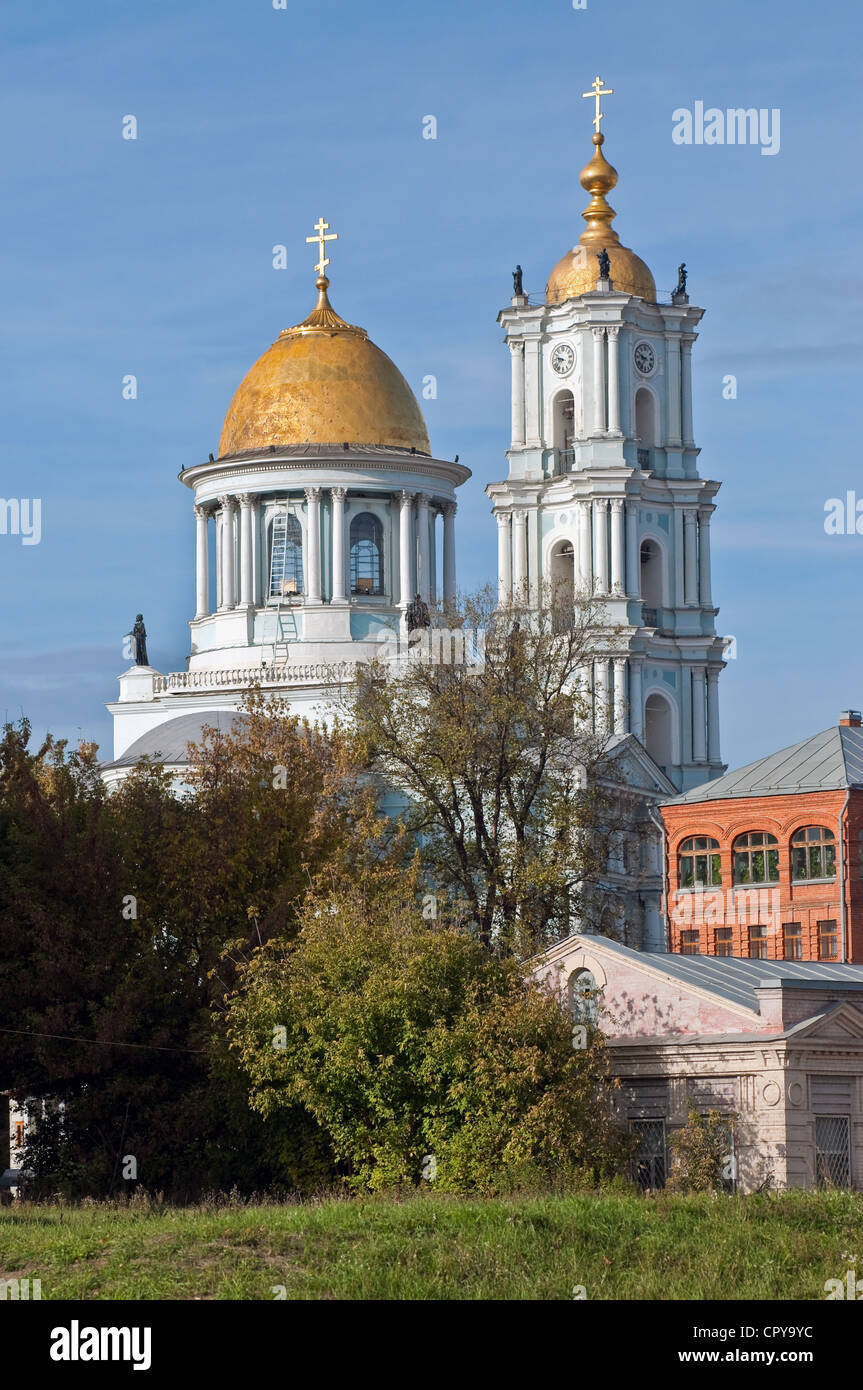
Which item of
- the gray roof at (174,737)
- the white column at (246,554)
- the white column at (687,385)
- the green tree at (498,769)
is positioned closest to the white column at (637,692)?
the white column at (687,385)

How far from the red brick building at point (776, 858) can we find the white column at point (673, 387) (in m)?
29.9

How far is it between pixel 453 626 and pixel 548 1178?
21073mm

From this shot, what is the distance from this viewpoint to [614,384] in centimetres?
9275

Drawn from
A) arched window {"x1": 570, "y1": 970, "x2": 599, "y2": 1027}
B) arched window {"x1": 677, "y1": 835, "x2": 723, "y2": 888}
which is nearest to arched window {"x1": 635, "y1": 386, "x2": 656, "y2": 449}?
arched window {"x1": 677, "y1": 835, "x2": 723, "y2": 888}

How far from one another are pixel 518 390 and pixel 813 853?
35006 millimetres

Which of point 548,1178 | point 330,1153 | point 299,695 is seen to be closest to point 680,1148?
point 548,1178

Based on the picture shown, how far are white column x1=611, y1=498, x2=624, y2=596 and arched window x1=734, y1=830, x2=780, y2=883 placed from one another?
25742 mm

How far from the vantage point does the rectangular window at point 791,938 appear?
210 feet

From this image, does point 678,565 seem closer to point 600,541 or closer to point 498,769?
point 600,541

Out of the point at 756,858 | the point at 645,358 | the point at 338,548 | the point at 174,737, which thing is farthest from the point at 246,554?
the point at 756,858

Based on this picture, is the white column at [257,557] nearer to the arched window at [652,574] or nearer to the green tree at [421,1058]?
the arched window at [652,574]

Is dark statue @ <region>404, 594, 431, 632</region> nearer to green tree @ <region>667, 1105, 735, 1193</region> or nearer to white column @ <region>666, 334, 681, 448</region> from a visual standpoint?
white column @ <region>666, 334, 681, 448</region>

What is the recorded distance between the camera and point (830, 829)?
63.5 metres

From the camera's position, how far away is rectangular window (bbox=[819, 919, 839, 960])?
2493 inches
